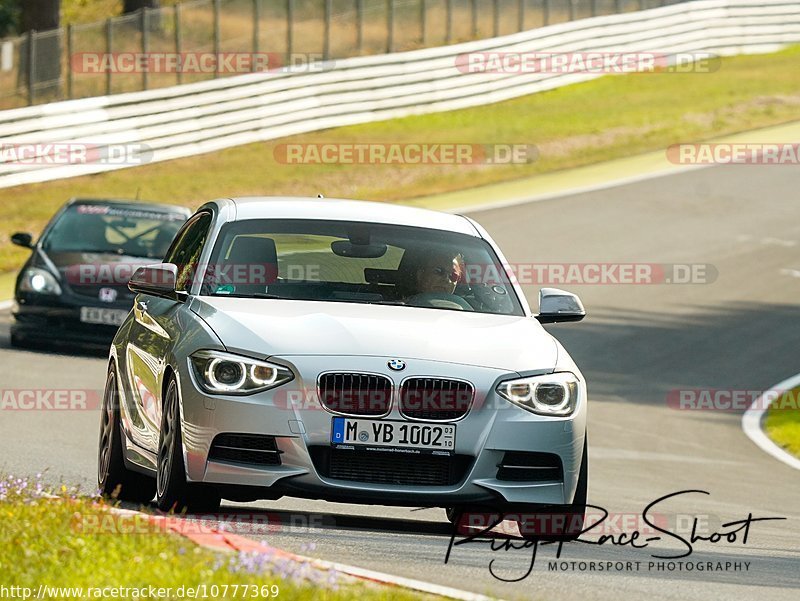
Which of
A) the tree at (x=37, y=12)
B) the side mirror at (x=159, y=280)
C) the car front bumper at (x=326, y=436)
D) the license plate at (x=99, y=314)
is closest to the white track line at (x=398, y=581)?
the car front bumper at (x=326, y=436)

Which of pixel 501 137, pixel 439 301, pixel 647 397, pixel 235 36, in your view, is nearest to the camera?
pixel 439 301

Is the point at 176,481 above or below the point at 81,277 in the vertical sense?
below

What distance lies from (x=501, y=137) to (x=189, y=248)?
2627cm

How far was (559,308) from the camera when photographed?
30.0ft

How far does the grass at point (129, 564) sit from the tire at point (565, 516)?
2.05 metres

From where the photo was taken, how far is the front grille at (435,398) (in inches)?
310

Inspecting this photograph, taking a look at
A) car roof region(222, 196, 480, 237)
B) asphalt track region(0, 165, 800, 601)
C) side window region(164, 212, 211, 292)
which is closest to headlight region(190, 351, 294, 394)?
asphalt track region(0, 165, 800, 601)

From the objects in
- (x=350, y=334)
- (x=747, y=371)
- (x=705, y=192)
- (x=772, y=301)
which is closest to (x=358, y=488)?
(x=350, y=334)

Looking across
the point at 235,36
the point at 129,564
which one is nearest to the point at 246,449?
the point at 129,564

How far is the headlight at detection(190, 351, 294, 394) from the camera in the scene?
789 centimetres

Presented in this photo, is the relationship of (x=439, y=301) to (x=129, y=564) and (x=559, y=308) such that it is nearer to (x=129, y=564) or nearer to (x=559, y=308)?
(x=559, y=308)

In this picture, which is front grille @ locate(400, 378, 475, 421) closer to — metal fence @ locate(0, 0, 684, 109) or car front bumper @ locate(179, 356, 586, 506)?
car front bumper @ locate(179, 356, 586, 506)

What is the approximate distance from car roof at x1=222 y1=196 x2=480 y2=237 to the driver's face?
1.10ft

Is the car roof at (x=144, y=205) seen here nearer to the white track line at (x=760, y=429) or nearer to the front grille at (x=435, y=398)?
the white track line at (x=760, y=429)
